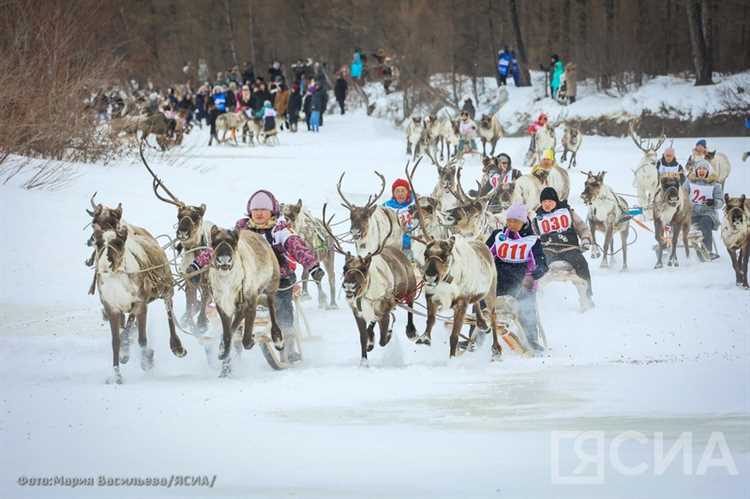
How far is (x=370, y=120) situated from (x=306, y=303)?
91.4ft

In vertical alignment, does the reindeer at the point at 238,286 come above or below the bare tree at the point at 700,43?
below

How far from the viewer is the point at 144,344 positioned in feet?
37.2

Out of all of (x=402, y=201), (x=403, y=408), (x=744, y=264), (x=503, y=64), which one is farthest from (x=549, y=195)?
(x=503, y=64)

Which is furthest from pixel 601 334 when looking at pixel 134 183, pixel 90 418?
pixel 134 183

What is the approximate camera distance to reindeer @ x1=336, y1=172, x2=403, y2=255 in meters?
12.1

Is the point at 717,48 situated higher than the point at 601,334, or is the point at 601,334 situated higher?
the point at 717,48

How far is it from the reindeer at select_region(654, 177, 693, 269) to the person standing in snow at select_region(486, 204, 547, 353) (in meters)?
6.25

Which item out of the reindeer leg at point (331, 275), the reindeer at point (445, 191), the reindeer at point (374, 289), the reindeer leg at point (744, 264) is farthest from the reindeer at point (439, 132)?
the reindeer at point (374, 289)

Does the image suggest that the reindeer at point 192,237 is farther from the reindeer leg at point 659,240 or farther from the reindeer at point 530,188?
the reindeer leg at point 659,240

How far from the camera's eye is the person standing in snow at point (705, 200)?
61.5ft

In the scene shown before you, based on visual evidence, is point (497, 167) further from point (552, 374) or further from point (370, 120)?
point (370, 120)

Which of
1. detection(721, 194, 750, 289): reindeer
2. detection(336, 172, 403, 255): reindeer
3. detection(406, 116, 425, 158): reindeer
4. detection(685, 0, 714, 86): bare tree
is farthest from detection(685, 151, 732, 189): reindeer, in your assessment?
detection(685, 0, 714, 86): bare tree

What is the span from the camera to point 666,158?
20641 millimetres

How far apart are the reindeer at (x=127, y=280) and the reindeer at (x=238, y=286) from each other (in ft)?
2.00
